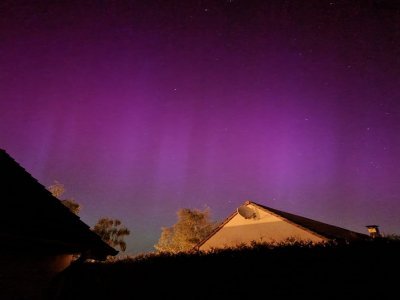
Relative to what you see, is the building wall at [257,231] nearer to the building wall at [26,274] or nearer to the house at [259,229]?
the house at [259,229]

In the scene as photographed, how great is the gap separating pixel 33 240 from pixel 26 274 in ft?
4.26

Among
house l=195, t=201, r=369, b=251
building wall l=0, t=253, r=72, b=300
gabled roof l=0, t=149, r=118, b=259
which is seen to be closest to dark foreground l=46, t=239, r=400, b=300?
building wall l=0, t=253, r=72, b=300

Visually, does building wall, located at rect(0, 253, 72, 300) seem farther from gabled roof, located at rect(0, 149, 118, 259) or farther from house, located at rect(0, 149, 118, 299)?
gabled roof, located at rect(0, 149, 118, 259)

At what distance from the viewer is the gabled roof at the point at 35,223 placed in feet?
20.4

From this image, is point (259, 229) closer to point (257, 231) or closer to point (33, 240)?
point (257, 231)

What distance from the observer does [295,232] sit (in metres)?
20.5

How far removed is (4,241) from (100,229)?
133ft

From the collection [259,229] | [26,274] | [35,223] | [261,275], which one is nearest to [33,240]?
[35,223]

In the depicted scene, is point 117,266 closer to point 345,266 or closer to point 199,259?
point 199,259

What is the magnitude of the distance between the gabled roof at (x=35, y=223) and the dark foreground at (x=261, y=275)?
2.58ft

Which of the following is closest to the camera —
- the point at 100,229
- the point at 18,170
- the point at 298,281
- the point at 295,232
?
the point at 298,281

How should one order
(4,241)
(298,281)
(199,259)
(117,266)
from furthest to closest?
(117,266) → (199,259) → (298,281) → (4,241)

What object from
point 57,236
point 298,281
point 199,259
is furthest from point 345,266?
point 57,236

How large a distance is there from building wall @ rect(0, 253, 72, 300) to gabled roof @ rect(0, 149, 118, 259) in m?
0.20
